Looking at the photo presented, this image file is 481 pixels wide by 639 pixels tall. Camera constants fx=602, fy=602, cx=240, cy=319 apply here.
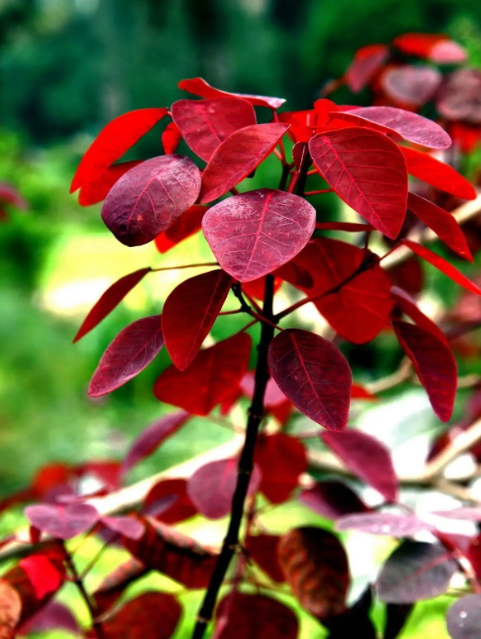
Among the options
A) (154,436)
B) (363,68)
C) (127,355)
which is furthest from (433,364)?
(363,68)

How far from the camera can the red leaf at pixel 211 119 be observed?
294 mm

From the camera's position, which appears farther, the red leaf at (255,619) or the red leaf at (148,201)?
the red leaf at (255,619)

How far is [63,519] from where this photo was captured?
358 mm

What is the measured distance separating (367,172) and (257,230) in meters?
0.06

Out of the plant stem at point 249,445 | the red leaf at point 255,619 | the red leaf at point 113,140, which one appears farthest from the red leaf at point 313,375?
the red leaf at point 255,619

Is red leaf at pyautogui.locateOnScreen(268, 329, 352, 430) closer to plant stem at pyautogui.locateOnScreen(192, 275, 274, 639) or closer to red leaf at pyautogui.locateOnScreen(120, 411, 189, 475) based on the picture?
plant stem at pyautogui.locateOnScreen(192, 275, 274, 639)

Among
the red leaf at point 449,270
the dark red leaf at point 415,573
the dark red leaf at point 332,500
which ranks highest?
the red leaf at point 449,270

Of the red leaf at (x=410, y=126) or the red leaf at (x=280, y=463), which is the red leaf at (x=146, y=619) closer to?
the red leaf at (x=280, y=463)

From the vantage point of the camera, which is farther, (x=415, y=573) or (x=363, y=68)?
(x=363, y=68)

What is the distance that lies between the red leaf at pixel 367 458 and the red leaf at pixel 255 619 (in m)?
0.11

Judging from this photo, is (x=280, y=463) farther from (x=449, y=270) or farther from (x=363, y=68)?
(x=363, y=68)

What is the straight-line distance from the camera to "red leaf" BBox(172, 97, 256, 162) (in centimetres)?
29

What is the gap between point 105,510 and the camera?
0.64m

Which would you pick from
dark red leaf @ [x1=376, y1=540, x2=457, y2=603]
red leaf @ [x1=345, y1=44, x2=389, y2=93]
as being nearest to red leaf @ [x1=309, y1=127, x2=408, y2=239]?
dark red leaf @ [x1=376, y1=540, x2=457, y2=603]
